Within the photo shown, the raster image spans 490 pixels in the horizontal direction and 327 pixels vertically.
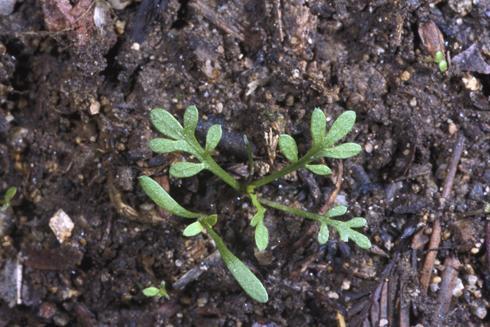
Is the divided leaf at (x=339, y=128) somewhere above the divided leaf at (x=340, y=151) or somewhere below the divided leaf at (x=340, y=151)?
above

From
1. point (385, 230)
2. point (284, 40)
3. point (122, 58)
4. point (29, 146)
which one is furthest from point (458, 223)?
point (29, 146)

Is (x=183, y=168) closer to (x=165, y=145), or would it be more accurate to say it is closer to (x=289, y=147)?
(x=165, y=145)

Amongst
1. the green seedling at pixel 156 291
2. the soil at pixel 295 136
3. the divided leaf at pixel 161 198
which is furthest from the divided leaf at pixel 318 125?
the green seedling at pixel 156 291

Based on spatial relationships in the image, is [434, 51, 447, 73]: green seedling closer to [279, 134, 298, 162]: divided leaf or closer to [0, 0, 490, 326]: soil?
[0, 0, 490, 326]: soil

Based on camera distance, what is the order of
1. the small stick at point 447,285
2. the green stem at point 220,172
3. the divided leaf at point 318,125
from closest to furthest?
the divided leaf at point 318,125, the green stem at point 220,172, the small stick at point 447,285

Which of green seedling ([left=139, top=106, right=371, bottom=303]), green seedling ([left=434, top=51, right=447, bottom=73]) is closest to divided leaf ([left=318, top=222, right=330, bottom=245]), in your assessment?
green seedling ([left=139, top=106, right=371, bottom=303])

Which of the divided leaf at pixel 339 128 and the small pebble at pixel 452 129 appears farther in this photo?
the small pebble at pixel 452 129

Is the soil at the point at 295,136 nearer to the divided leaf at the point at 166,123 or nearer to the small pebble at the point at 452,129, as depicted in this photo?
the small pebble at the point at 452,129

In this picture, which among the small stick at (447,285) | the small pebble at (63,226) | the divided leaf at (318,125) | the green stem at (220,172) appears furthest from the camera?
the small pebble at (63,226)
